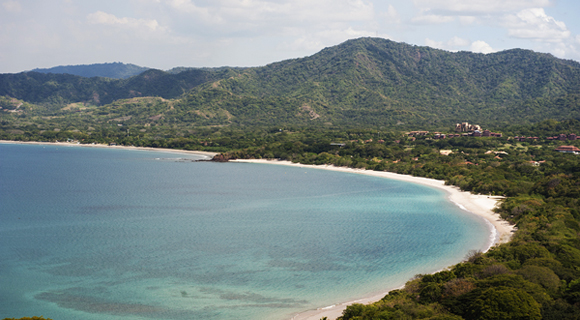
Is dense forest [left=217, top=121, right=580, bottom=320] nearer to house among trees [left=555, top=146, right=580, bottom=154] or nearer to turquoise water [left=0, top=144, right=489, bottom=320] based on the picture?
house among trees [left=555, top=146, right=580, bottom=154]

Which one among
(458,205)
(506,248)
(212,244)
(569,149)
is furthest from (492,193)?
(569,149)

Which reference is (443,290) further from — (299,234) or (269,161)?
(269,161)

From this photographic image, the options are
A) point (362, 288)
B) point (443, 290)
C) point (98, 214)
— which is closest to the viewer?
point (443, 290)

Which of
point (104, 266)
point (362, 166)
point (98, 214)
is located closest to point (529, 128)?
point (362, 166)

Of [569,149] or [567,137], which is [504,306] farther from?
[567,137]

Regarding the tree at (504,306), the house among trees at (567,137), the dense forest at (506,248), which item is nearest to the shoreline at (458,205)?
the dense forest at (506,248)

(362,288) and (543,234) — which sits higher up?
(543,234)
